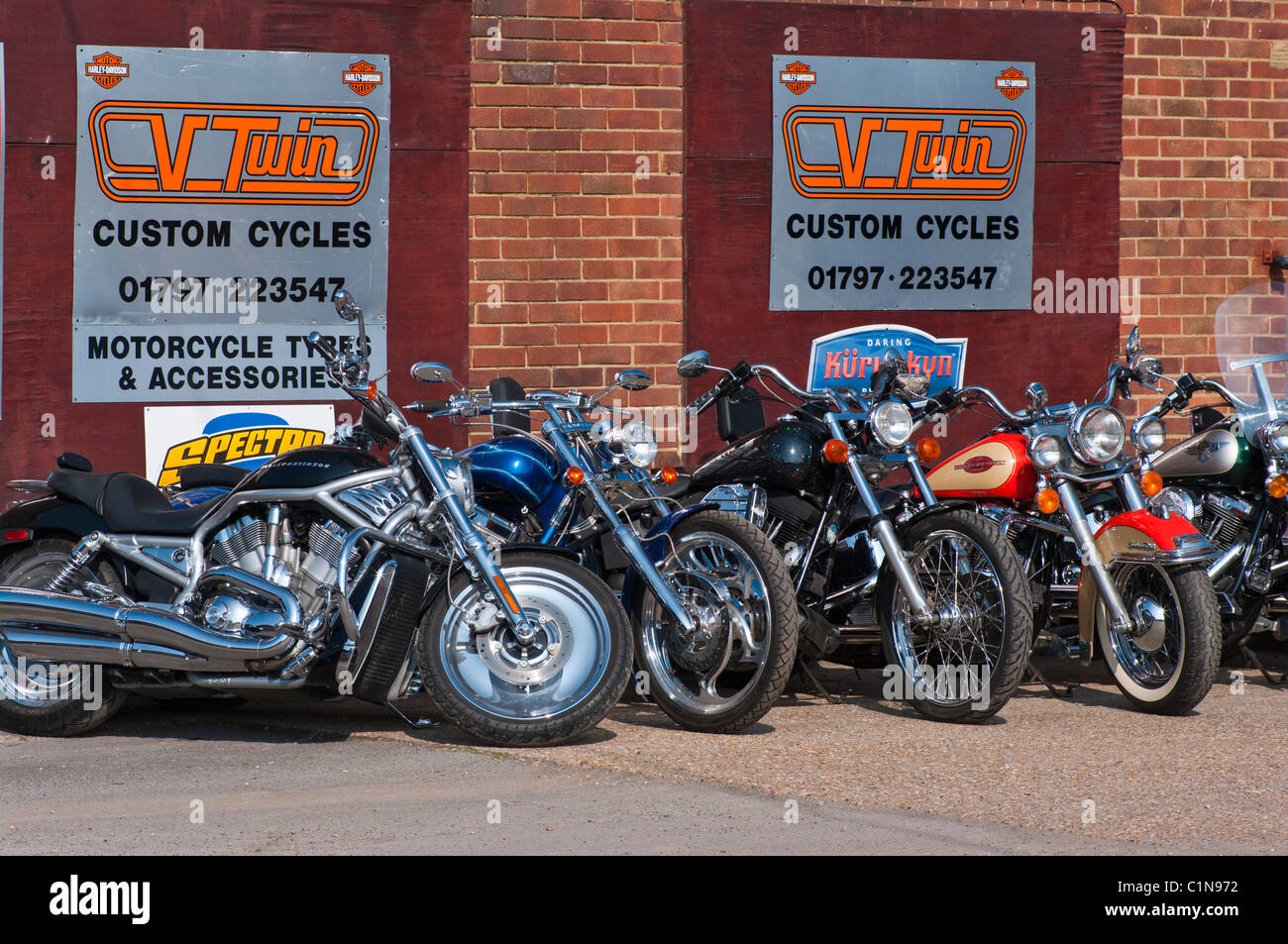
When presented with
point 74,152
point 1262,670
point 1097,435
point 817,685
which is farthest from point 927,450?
point 74,152

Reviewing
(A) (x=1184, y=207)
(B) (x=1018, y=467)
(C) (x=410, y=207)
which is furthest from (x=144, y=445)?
(A) (x=1184, y=207)

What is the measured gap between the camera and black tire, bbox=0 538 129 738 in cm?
587

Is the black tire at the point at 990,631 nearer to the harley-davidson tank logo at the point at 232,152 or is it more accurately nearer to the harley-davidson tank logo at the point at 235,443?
the harley-davidson tank logo at the point at 235,443

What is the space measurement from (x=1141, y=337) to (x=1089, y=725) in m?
4.41

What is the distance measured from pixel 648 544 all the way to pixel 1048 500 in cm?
169

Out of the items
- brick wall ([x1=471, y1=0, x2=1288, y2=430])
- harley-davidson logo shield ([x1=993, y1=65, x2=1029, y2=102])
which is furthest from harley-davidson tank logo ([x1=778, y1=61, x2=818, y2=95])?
harley-davidson logo shield ([x1=993, y1=65, x2=1029, y2=102])

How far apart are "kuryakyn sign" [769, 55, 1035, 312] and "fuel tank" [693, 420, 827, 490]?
9.15 feet

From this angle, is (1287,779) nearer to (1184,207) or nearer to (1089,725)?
(1089,725)

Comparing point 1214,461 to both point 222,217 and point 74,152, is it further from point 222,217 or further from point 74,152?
point 74,152

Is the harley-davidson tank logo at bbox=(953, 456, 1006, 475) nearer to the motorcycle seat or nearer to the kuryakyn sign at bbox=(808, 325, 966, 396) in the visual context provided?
the kuryakyn sign at bbox=(808, 325, 966, 396)

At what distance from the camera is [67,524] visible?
232 inches

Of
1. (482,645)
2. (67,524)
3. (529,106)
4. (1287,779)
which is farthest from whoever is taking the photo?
(529,106)

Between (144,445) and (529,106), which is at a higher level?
(529,106)

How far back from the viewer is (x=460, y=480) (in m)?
5.60
